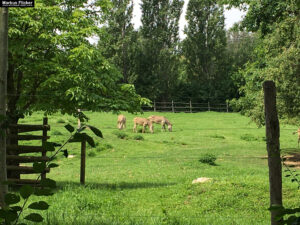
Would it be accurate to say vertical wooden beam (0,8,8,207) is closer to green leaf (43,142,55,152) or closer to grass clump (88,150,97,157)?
green leaf (43,142,55,152)

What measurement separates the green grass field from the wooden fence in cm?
2599

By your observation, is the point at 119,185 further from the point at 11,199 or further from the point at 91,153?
the point at 11,199

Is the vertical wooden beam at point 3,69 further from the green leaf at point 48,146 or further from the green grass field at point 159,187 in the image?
the green grass field at point 159,187

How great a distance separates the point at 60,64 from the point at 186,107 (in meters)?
39.8

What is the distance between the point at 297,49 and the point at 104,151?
10.6 metres

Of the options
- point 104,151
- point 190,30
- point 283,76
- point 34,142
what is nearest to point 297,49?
point 283,76

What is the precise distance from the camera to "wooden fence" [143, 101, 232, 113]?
169 ft

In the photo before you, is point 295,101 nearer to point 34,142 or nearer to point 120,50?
point 34,142

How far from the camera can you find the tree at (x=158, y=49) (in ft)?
169

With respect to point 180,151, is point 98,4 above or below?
above

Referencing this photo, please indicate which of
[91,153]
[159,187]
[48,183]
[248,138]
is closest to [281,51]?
[159,187]

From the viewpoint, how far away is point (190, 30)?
55500 mm

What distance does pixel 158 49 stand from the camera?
2055 inches

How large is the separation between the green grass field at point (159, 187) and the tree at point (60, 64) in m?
1.33
